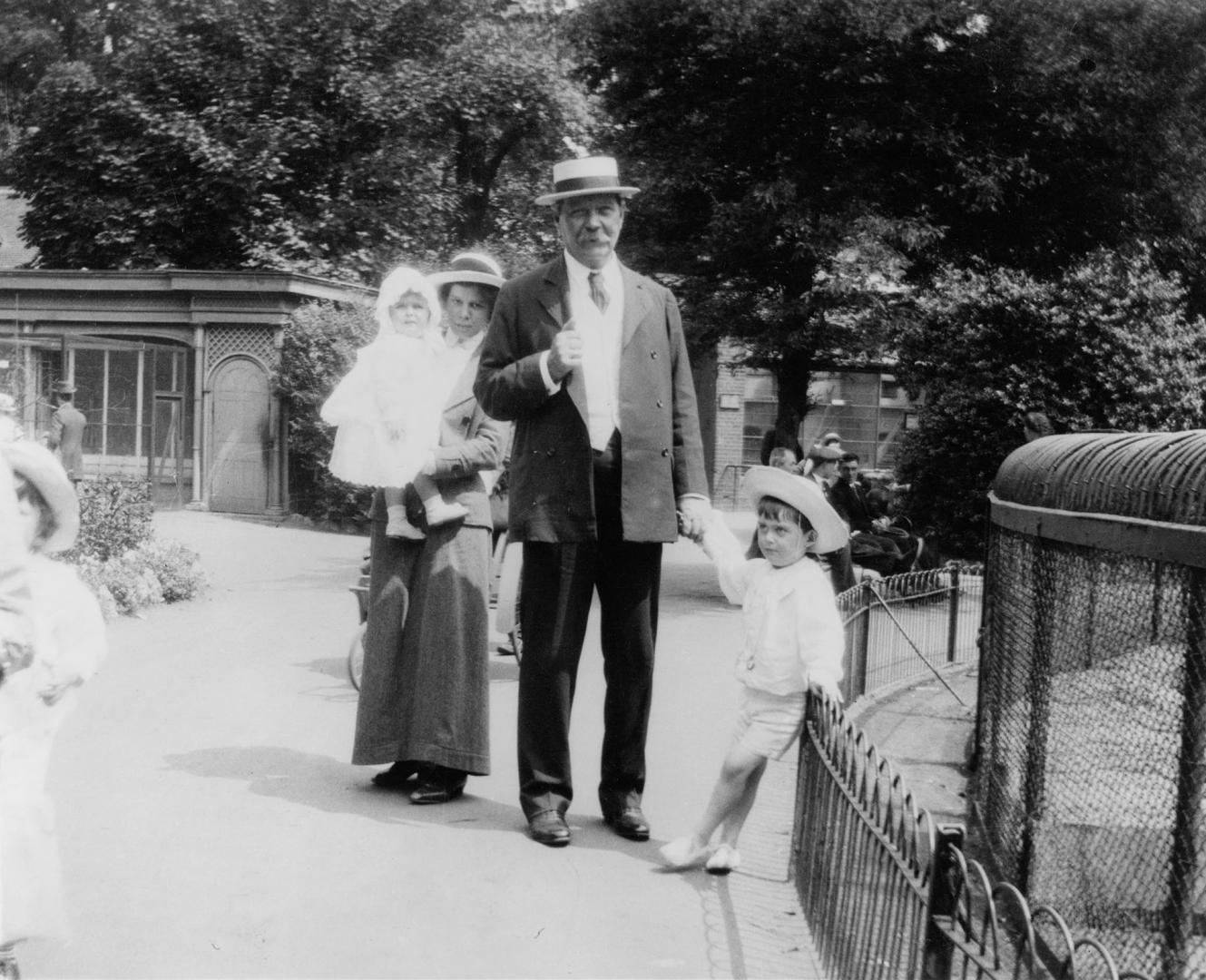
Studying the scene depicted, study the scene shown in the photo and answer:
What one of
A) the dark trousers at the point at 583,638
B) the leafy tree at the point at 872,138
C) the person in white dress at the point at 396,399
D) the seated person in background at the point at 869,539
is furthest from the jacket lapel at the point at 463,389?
the leafy tree at the point at 872,138

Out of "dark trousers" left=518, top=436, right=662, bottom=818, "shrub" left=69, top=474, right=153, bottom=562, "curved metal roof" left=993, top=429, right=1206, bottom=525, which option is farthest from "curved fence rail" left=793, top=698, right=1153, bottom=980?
"shrub" left=69, top=474, right=153, bottom=562

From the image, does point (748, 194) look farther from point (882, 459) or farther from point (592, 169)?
point (882, 459)

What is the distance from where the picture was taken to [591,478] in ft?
16.1

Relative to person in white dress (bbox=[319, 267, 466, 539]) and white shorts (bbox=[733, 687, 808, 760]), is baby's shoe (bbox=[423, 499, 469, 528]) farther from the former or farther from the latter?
white shorts (bbox=[733, 687, 808, 760])

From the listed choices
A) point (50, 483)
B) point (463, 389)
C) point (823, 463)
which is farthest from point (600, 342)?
point (823, 463)

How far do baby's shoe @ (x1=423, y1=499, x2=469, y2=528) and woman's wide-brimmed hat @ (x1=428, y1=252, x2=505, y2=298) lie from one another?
85cm

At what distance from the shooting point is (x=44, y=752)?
337cm

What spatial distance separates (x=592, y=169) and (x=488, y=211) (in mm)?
29877

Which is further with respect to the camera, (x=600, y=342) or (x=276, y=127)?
(x=276, y=127)

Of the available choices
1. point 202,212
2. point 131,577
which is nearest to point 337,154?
point 202,212

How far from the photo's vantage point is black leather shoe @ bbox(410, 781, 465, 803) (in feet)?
17.7

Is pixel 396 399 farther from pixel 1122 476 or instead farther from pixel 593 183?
pixel 1122 476

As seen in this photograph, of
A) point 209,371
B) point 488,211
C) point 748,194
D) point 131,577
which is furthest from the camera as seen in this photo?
point 488,211

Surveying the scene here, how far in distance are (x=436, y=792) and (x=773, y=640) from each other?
1.51 metres
